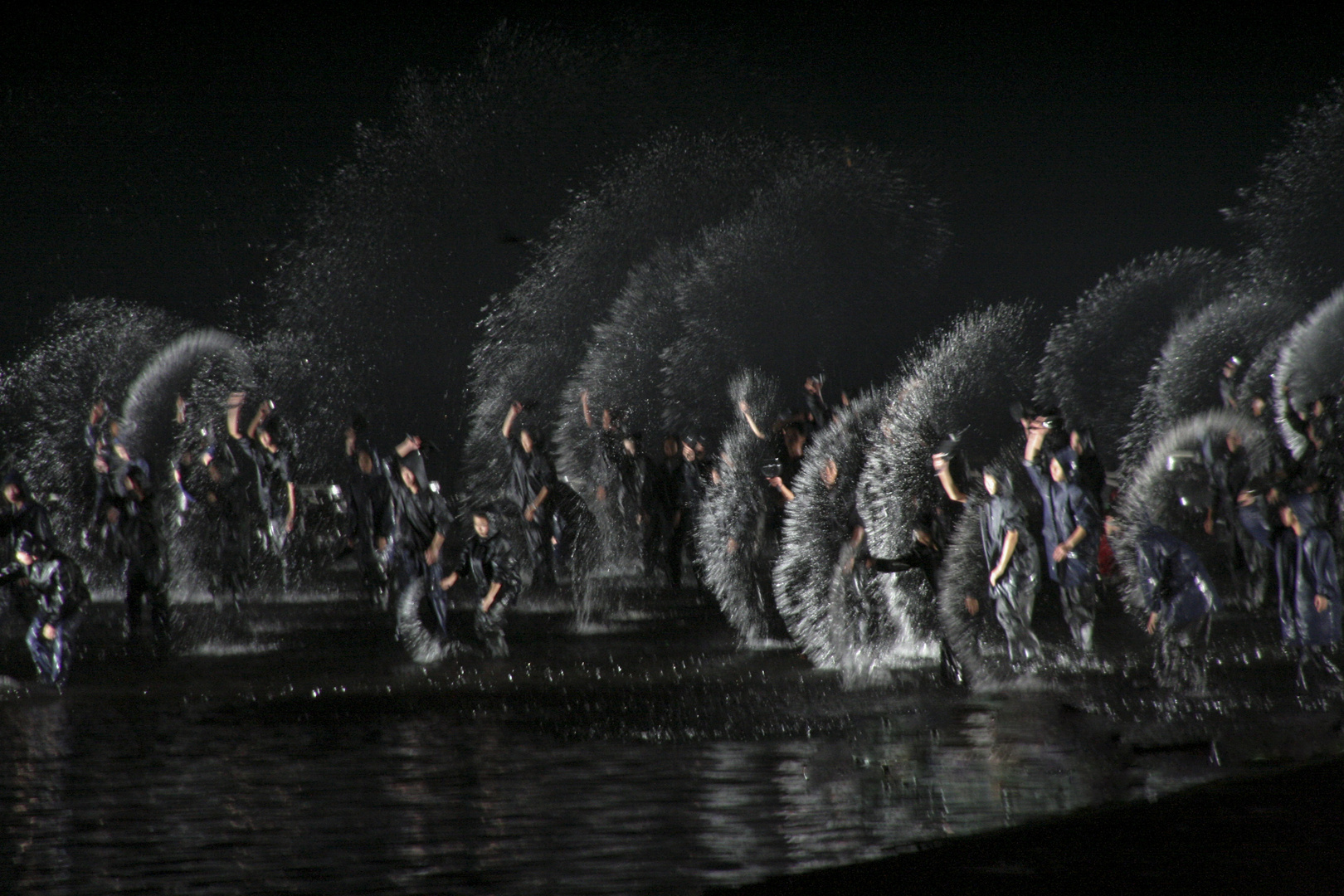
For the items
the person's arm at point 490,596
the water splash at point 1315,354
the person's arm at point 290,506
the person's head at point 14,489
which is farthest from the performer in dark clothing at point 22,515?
the water splash at point 1315,354

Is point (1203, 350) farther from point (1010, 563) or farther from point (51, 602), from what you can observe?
point (51, 602)

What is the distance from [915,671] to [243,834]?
5.65m

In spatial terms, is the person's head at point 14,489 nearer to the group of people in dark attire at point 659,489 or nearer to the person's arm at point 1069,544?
the person's arm at point 1069,544

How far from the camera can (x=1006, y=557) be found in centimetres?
1088

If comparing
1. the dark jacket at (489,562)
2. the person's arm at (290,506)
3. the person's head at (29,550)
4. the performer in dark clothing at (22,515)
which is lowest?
the dark jacket at (489,562)

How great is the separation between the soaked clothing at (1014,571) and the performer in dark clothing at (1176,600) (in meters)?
0.72

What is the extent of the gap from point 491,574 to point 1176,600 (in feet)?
16.3

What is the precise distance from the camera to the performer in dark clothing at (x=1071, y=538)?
11.9 meters

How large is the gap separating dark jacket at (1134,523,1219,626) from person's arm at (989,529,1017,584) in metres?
0.81

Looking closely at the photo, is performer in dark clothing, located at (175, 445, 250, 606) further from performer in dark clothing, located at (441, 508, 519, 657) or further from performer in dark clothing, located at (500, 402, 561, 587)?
performer in dark clothing, located at (441, 508, 519, 657)

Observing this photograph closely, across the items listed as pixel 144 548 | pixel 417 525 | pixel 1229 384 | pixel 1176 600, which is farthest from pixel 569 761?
pixel 1229 384

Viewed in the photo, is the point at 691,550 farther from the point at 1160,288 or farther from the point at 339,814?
the point at 1160,288

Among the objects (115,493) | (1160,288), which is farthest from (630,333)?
(115,493)

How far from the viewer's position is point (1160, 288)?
1411 inches
